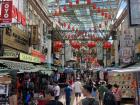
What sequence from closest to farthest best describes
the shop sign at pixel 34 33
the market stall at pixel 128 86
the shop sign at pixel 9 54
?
the shop sign at pixel 9 54 → the market stall at pixel 128 86 → the shop sign at pixel 34 33

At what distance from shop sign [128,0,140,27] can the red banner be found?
6.24 meters

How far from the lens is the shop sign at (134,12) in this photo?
13.8 metres

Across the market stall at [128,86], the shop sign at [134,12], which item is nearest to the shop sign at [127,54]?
the market stall at [128,86]

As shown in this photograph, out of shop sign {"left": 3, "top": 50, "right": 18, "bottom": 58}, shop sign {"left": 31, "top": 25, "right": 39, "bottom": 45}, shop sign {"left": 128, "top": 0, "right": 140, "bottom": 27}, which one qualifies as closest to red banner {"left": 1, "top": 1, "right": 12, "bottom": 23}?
shop sign {"left": 3, "top": 50, "right": 18, "bottom": 58}

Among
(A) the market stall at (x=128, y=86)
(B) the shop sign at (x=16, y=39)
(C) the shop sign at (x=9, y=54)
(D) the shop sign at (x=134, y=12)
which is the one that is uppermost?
(D) the shop sign at (x=134, y=12)

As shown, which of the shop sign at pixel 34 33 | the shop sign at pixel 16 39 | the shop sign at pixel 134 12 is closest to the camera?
the shop sign at pixel 134 12

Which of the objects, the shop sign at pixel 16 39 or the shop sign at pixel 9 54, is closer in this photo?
the shop sign at pixel 9 54

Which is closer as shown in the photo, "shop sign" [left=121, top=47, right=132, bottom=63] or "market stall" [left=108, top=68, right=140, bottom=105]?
"market stall" [left=108, top=68, right=140, bottom=105]

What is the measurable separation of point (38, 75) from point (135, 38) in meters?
7.67

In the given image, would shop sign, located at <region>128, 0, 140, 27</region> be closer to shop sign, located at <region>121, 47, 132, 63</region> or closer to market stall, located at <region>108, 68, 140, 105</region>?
market stall, located at <region>108, 68, 140, 105</region>

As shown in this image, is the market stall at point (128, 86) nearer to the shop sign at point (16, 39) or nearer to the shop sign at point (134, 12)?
the shop sign at point (134, 12)

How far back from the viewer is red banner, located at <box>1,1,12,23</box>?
16580 millimetres

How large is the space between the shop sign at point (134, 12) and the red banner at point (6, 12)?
624 centimetres

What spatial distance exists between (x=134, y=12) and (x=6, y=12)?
6.67 metres
